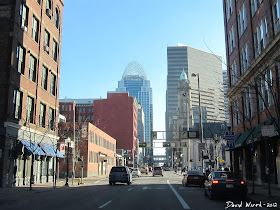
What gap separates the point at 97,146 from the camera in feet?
209

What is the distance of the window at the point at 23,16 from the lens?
2705 centimetres

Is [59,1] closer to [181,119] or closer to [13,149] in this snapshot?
[13,149]

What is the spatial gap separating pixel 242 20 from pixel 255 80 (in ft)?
43.9

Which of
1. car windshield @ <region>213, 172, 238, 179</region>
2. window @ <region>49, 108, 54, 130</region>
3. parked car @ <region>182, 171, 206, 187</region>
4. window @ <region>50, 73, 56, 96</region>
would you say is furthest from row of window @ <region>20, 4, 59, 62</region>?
car windshield @ <region>213, 172, 238, 179</region>

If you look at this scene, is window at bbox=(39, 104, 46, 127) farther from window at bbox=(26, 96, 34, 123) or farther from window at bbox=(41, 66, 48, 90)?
window at bbox=(26, 96, 34, 123)

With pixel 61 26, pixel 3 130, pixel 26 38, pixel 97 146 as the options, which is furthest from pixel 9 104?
pixel 97 146

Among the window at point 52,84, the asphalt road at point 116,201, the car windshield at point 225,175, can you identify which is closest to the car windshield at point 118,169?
the asphalt road at point 116,201

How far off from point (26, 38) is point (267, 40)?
20.3m

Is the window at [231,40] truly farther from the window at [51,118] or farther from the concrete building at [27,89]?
the window at [51,118]

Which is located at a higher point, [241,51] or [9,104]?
[241,51]

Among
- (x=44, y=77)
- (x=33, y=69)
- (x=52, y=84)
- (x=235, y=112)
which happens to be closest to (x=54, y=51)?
(x=52, y=84)

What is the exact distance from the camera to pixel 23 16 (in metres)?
27.6

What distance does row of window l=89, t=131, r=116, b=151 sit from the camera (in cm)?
5806

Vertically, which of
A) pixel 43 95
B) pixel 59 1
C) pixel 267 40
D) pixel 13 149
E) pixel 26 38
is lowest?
pixel 13 149
